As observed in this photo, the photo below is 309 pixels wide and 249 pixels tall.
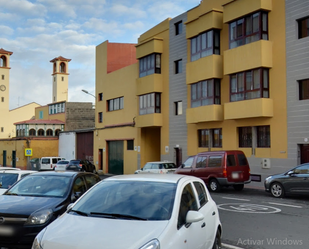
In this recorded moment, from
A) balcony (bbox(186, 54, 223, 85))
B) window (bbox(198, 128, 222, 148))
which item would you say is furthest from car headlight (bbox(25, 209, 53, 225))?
window (bbox(198, 128, 222, 148))

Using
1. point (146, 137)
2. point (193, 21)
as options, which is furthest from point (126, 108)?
point (193, 21)

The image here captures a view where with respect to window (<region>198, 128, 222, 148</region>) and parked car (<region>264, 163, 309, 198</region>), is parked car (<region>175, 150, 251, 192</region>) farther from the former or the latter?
window (<region>198, 128, 222, 148</region>)

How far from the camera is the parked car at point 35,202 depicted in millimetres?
6586

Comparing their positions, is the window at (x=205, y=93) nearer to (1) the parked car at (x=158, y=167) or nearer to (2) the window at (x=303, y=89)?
(1) the parked car at (x=158, y=167)

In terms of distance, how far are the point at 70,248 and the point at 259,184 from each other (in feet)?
60.5

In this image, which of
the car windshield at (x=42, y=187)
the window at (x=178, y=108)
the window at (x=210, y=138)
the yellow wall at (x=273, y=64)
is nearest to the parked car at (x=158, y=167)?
the window at (x=210, y=138)

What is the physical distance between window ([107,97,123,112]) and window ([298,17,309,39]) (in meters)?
19.3

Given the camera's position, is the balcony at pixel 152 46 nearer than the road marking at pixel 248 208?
No

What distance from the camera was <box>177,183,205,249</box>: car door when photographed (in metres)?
4.89

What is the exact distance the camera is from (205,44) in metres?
25.0

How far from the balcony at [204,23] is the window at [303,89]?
6.97 meters

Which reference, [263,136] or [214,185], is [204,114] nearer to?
[263,136]

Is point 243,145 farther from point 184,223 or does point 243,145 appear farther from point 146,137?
point 184,223

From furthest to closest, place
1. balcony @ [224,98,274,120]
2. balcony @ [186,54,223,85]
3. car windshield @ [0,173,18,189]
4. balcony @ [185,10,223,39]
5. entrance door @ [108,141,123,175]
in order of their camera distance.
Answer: entrance door @ [108,141,123,175] < balcony @ [185,10,223,39] < balcony @ [186,54,223,85] < balcony @ [224,98,274,120] < car windshield @ [0,173,18,189]
